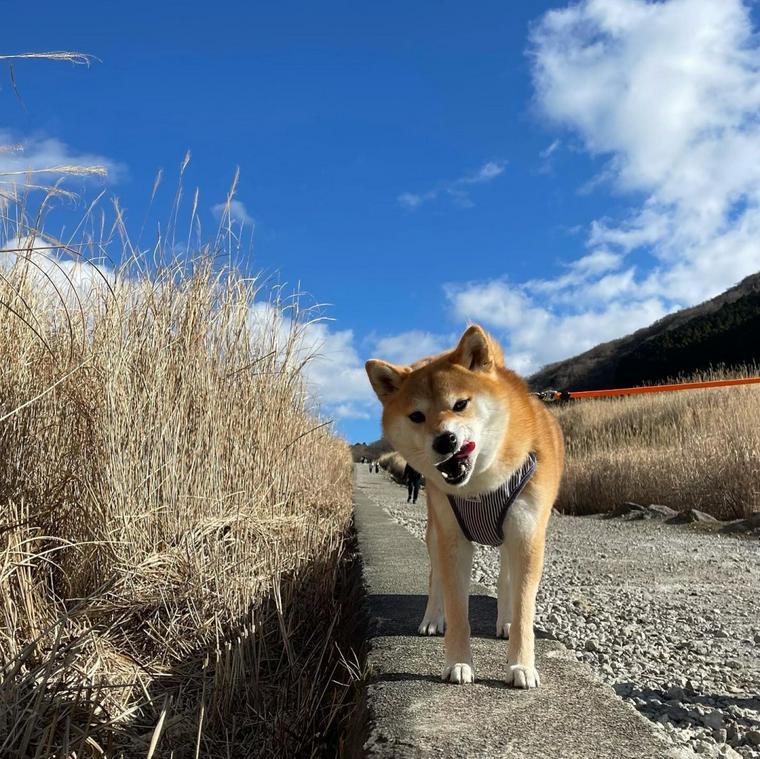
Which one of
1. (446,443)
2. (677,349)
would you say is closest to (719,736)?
(446,443)

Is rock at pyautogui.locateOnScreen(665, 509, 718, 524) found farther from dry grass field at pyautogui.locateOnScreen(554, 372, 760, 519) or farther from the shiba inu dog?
the shiba inu dog

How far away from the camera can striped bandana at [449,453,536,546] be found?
2.28 metres

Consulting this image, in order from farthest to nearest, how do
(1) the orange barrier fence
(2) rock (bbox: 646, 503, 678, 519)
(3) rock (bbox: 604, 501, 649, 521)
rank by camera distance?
1. (3) rock (bbox: 604, 501, 649, 521)
2. (2) rock (bbox: 646, 503, 678, 519)
3. (1) the orange barrier fence

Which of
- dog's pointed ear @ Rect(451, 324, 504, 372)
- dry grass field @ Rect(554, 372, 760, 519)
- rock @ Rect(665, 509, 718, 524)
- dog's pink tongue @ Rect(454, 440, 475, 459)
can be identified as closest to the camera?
dog's pink tongue @ Rect(454, 440, 475, 459)

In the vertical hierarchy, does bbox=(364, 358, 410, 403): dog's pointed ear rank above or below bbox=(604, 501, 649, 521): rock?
above

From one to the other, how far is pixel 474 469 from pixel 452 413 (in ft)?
0.72

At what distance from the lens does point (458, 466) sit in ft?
7.47

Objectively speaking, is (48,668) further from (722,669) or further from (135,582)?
(722,669)

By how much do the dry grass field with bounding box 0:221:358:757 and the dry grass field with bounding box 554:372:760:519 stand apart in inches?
276

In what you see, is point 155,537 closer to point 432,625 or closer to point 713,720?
point 432,625

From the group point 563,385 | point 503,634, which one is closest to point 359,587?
point 503,634

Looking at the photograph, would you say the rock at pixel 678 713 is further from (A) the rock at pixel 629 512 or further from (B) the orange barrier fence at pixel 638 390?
(A) the rock at pixel 629 512

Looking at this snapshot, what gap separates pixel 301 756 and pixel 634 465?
952 centimetres

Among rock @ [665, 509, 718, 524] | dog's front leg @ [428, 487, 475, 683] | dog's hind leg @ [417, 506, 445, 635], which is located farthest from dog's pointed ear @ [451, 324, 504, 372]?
rock @ [665, 509, 718, 524]
